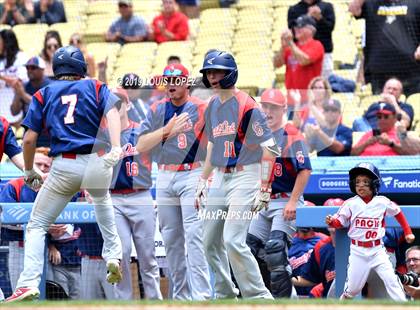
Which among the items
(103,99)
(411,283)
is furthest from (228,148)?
(411,283)

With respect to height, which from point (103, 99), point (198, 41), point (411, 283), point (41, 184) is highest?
point (198, 41)

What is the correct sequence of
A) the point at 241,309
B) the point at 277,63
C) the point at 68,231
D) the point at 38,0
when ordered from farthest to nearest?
the point at 38,0 < the point at 277,63 < the point at 68,231 < the point at 241,309

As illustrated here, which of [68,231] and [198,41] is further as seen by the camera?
[198,41]

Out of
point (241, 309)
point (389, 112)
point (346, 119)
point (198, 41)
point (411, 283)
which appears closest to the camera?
point (241, 309)

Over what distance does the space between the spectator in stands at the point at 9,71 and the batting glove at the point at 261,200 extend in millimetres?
5714

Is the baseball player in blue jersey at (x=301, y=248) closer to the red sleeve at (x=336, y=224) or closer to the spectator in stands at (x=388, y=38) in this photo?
the red sleeve at (x=336, y=224)

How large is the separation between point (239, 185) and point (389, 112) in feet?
9.94

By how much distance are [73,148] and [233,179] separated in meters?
1.25

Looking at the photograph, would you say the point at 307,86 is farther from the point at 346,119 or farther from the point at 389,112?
the point at 389,112

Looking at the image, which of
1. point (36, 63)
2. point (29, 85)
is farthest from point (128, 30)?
point (36, 63)

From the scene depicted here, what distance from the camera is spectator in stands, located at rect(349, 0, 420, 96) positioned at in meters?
13.7

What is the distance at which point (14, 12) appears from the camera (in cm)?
1745

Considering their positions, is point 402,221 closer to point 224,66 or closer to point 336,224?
point 336,224

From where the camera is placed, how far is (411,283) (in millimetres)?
9867
